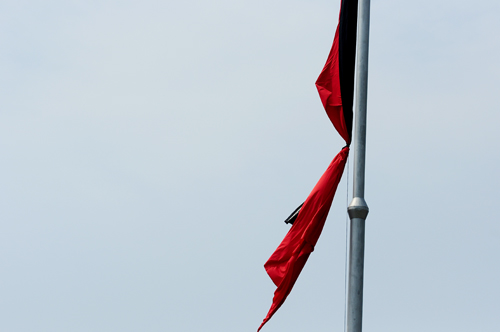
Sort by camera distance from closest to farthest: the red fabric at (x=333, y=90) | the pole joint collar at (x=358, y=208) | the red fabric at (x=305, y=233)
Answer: the pole joint collar at (x=358, y=208), the red fabric at (x=305, y=233), the red fabric at (x=333, y=90)

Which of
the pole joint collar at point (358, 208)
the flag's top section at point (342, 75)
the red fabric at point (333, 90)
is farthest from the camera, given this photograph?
the red fabric at point (333, 90)

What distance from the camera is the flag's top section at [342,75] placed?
12648mm

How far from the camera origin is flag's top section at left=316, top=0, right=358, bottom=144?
12648 millimetres

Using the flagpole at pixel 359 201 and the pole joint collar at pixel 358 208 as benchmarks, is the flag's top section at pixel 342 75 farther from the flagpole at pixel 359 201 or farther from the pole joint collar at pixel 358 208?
the pole joint collar at pixel 358 208

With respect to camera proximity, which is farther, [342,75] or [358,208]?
[342,75]

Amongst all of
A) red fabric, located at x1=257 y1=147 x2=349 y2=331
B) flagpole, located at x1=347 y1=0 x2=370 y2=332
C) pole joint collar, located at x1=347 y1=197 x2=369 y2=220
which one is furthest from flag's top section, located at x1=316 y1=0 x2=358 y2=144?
pole joint collar, located at x1=347 y1=197 x2=369 y2=220

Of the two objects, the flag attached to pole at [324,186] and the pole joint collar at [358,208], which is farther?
the flag attached to pole at [324,186]

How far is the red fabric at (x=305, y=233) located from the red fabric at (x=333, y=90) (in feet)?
1.67

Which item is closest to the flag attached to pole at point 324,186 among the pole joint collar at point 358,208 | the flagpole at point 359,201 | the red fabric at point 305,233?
the red fabric at point 305,233

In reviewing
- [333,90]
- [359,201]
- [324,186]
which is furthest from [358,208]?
[333,90]

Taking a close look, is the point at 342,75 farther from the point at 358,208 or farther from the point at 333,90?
the point at 358,208

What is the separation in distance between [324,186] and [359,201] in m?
1.39

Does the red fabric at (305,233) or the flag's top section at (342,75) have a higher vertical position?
the flag's top section at (342,75)

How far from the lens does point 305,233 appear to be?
12.5 meters
